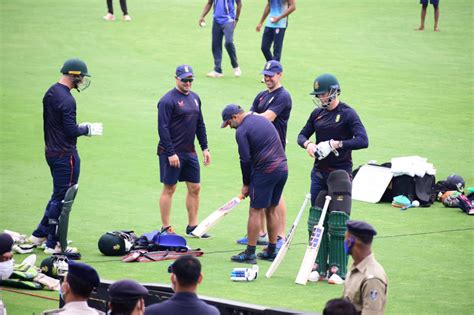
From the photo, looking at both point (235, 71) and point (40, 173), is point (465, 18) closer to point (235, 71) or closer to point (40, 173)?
point (235, 71)

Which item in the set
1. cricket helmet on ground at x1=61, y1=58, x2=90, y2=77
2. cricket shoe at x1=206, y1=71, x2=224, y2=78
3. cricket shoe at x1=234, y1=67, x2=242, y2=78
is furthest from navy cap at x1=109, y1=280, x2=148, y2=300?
cricket shoe at x1=234, y1=67, x2=242, y2=78

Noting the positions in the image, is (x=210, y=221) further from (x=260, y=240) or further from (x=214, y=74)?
(x=214, y=74)

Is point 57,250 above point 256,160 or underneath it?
underneath

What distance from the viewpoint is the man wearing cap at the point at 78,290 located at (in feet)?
25.5

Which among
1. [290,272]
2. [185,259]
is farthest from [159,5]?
[185,259]

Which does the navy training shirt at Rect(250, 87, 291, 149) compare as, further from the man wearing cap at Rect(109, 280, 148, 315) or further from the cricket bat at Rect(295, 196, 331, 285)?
the man wearing cap at Rect(109, 280, 148, 315)

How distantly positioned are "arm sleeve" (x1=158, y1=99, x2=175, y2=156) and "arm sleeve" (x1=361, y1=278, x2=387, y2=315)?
22.2 ft

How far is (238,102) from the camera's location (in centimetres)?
2272

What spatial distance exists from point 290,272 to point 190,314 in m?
5.41

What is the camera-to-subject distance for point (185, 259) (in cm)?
770

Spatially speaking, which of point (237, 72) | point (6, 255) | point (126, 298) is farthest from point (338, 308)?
point (237, 72)

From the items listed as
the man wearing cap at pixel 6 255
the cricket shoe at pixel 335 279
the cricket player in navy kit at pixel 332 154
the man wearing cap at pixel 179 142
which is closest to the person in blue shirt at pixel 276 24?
the man wearing cap at pixel 179 142

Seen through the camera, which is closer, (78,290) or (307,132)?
(78,290)

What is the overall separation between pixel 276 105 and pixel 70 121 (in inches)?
110
